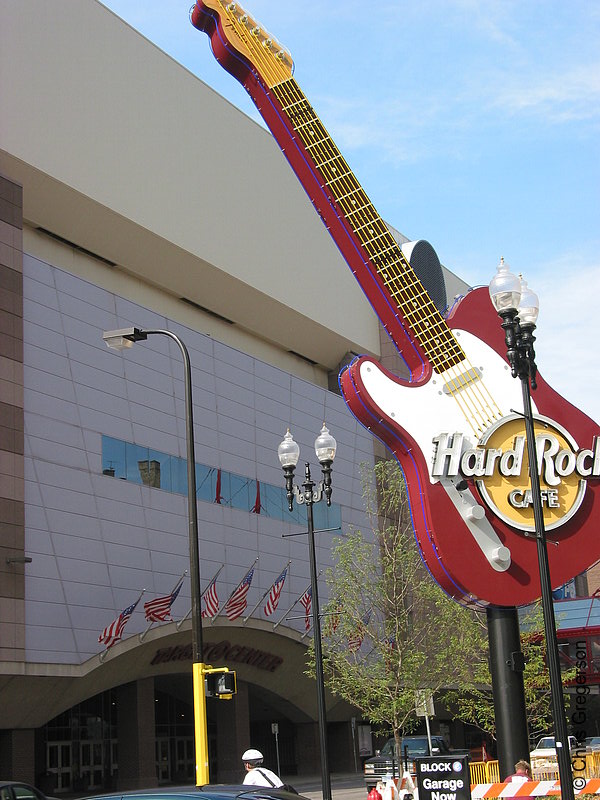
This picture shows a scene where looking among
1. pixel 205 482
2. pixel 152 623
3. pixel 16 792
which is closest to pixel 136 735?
pixel 152 623

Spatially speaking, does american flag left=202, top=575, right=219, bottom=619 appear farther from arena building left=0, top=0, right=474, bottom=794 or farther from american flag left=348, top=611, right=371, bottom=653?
american flag left=348, top=611, right=371, bottom=653

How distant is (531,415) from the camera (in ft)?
47.2

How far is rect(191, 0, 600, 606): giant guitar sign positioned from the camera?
682 inches

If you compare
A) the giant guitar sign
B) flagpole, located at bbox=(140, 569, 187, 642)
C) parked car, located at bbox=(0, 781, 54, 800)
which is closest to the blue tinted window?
flagpole, located at bbox=(140, 569, 187, 642)

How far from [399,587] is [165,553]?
9.20 meters

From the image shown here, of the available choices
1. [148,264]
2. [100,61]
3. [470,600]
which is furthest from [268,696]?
[470,600]

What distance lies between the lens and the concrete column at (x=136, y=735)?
1494 inches

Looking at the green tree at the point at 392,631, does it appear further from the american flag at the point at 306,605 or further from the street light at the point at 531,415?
the street light at the point at 531,415

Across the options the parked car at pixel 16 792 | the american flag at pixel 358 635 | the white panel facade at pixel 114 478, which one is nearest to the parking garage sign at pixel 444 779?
the parked car at pixel 16 792

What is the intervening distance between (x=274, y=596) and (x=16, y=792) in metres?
23.7

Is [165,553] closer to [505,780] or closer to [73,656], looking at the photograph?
[73,656]

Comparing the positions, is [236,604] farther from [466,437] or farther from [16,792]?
[466,437]

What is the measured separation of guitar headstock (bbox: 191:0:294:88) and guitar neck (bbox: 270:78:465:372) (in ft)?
1.16

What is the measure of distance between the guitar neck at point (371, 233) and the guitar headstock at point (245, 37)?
354mm
